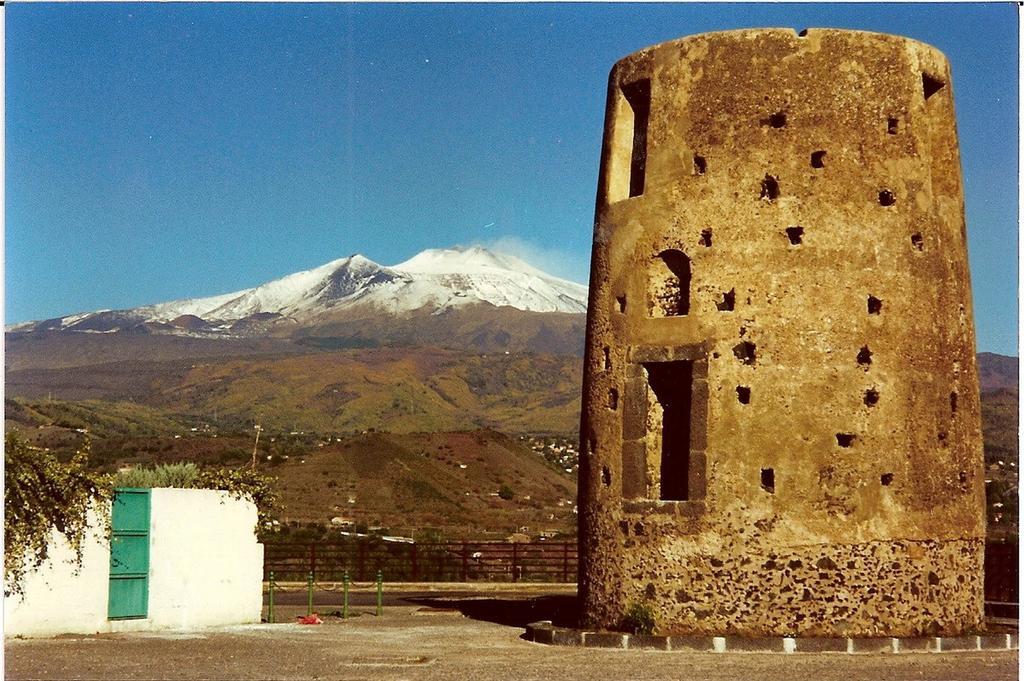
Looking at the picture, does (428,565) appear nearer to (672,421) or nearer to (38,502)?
(672,421)

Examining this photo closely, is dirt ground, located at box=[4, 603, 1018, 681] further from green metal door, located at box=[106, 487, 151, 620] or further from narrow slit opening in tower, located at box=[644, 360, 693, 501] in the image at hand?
narrow slit opening in tower, located at box=[644, 360, 693, 501]

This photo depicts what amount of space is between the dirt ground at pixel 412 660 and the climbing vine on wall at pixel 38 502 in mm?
1101

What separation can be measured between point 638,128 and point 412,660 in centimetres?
835

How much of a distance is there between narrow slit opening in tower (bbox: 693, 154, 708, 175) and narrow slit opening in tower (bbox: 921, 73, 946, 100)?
10.5 ft

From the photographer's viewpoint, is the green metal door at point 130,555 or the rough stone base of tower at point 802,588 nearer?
the rough stone base of tower at point 802,588

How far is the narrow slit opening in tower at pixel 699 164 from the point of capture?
20.6 m

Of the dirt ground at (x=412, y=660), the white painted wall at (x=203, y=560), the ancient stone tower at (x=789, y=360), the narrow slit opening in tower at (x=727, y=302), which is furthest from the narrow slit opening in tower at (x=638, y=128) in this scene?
the white painted wall at (x=203, y=560)

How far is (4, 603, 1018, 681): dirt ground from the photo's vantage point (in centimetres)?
1667

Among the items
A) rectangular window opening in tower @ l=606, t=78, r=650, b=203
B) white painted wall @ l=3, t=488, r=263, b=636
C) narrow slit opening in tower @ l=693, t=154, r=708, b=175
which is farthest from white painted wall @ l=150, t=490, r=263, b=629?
narrow slit opening in tower @ l=693, t=154, r=708, b=175

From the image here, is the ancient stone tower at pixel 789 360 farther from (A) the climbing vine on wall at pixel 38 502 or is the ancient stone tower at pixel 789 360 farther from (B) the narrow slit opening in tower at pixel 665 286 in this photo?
(A) the climbing vine on wall at pixel 38 502

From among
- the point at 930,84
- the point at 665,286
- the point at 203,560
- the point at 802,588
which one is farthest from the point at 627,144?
the point at 203,560

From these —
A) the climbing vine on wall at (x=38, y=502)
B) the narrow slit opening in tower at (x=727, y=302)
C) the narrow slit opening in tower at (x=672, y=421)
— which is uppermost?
the narrow slit opening in tower at (x=727, y=302)

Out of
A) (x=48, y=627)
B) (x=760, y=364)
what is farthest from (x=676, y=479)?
(x=48, y=627)

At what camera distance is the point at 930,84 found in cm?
2127
